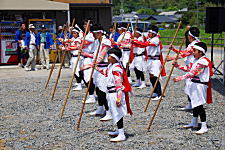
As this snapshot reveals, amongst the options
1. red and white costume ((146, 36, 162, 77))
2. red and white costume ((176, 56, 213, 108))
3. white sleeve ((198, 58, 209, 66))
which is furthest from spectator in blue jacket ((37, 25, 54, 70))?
white sleeve ((198, 58, 209, 66))

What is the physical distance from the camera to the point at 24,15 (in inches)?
685

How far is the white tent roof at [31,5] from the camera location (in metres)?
16.2

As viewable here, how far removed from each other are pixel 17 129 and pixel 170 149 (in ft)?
9.35

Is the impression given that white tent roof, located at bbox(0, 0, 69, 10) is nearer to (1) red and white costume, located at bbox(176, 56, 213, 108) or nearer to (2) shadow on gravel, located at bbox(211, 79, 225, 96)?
(2) shadow on gravel, located at bbox(211, 79, 225, 96)

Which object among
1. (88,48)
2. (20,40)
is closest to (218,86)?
(88,48)

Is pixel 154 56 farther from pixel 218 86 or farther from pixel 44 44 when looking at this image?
pixel 44 44

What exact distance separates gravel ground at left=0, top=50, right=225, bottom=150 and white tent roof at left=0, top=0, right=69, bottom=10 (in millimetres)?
6491

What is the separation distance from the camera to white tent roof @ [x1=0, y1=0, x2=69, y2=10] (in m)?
16.2

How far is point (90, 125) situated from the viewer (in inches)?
279

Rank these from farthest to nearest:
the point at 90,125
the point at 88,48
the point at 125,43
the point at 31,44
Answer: the point at 31,44 → the point at 125,43 → the point at 88,48 → the point at 90,125

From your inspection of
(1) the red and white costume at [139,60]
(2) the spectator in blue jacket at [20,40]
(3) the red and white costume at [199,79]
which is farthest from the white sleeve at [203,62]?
(2) the spectator in blue jacket at [20,40]

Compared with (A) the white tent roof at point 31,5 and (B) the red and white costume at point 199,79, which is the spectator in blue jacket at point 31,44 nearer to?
(A) the white tent roof at point 31,5

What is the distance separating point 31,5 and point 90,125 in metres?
10.8

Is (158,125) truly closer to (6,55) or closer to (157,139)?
(157,139)
